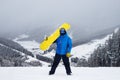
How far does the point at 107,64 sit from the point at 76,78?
177 feet

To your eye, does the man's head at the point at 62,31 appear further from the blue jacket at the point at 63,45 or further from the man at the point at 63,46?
the blue jacket at the point at 63,45

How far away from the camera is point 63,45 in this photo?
52.5 ft

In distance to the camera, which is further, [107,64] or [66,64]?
[107,64]

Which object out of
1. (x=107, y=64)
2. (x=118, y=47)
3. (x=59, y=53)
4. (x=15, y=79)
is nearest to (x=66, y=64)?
(x=59, y=53)

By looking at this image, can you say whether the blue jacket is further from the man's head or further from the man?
the man's head

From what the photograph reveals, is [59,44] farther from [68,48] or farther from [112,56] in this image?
[112,56]

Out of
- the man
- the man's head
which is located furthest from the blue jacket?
the man's head

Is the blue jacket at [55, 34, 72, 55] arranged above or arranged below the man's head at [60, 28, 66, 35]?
below

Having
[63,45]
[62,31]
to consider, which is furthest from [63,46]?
[62,31]

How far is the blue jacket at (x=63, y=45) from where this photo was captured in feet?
52.6

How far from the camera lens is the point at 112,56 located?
6381 cm

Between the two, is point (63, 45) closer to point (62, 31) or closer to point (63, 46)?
point (63, 46)

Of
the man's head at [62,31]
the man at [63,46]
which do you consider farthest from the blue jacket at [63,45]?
the man's head at [62,31]

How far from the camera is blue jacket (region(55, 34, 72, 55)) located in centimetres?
1603
